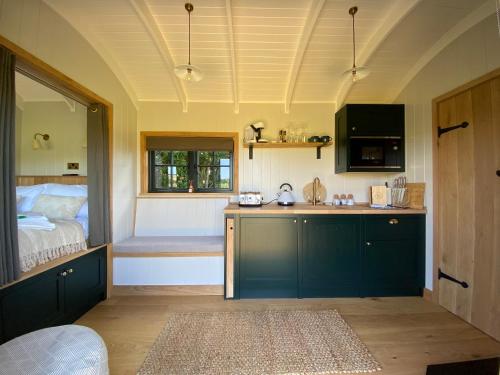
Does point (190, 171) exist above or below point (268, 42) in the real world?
below

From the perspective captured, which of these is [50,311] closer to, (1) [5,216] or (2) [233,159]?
(1) [5,216]

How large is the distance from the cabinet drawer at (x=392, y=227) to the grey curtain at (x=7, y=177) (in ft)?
9.55

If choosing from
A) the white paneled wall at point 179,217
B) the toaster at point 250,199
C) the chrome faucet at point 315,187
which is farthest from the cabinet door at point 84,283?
the chrome faucet at point 315,187

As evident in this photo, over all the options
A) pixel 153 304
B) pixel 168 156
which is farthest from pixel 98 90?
pixel 153 304

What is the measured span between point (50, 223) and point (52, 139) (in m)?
1.88

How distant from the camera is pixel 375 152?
2.65 meters

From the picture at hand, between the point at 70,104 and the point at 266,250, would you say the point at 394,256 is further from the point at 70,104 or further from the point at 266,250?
the point at 70,104

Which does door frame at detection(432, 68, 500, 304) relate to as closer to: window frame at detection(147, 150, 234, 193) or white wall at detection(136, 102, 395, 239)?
white wall at detection(136, 102, 395, 239)

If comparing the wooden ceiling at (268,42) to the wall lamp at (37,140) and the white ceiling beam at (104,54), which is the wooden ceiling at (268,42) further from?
the wall lamp at (37,140)

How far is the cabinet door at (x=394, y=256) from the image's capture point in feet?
7.70

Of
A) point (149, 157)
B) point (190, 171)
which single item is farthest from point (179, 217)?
point (149, 157)

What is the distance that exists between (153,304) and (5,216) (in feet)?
4.84

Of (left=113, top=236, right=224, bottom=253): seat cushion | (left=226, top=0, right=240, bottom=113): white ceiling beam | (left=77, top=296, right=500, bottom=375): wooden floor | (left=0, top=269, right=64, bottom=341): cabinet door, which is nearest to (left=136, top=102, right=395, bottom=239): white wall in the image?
(left=226, top=0, right=240, bottom=113): white ceiling beam

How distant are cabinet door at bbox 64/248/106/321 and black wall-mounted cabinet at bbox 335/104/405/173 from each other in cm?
293
